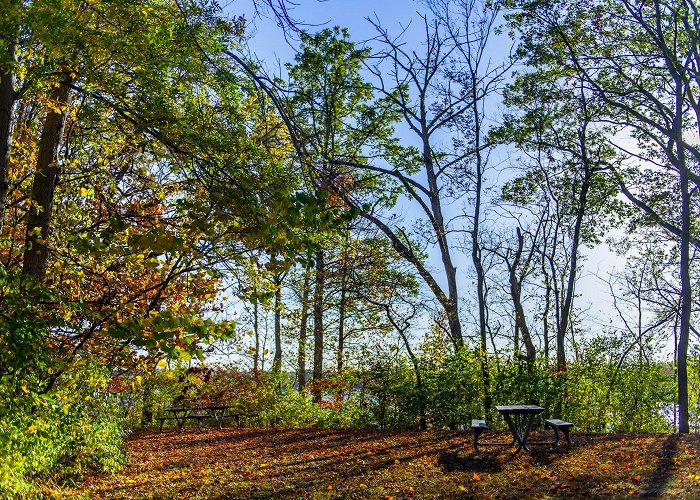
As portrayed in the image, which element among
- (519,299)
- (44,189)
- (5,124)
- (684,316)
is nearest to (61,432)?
(44,189)

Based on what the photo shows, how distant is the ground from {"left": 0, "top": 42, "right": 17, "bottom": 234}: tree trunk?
3325 millimetres

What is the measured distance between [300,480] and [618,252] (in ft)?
50.8

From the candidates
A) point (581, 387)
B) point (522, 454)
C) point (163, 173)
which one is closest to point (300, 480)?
point (522, 454)

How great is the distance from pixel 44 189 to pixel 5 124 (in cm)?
140

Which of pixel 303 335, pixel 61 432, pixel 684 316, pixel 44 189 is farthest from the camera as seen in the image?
pixel 303 335

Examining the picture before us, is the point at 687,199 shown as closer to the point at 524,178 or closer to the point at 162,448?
the point at 524,178

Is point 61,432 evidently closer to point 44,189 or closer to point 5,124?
point 44,189

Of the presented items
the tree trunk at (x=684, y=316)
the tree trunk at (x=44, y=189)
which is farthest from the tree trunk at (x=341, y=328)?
the tree trunk at (x=44, y=189)

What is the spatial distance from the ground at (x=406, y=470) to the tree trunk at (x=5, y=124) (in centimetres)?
333

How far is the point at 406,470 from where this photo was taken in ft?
26.7

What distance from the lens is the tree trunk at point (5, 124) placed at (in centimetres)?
640

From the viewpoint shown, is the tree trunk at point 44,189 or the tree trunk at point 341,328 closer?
the tree trunk at point 44,189

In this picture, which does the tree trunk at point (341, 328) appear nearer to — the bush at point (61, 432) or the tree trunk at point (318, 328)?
the tree trunk at point (318, 328)

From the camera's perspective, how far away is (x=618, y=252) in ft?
65.0
